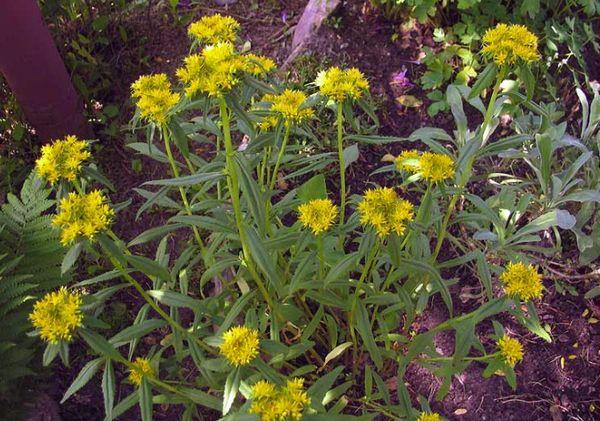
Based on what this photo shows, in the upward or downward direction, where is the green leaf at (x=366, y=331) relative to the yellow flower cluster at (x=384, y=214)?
downward

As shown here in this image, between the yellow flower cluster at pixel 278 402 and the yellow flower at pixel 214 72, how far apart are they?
0.71m

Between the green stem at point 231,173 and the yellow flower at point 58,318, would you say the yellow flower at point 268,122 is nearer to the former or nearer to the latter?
the green stem at point 231,173

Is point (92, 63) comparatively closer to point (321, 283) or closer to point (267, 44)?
point (267, 44)

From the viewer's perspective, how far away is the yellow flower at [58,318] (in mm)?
1350

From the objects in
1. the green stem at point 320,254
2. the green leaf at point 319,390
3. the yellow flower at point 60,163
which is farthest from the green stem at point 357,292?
the yellow flower at point 60,163

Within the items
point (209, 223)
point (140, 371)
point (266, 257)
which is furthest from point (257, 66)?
point (140, 371)

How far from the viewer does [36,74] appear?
2.69 m

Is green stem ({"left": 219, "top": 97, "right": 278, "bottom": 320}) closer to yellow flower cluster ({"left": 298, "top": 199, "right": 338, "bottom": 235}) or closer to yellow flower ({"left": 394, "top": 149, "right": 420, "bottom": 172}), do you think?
yellow flower cluster ({"left": 298, "top": 199, "right": 338, "bottom": 235})

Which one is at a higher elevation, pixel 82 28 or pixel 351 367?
pixel 82 28

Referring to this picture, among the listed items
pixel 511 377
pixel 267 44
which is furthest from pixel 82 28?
pixel 511 377

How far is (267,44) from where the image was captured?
348cm

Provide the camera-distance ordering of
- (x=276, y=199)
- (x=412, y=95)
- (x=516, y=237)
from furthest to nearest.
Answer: (x=412, y=95) < (x=276, y=199) < (x=516, y=237)

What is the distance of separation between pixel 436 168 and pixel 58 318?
1.02 meters

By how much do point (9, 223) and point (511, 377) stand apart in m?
1.95
